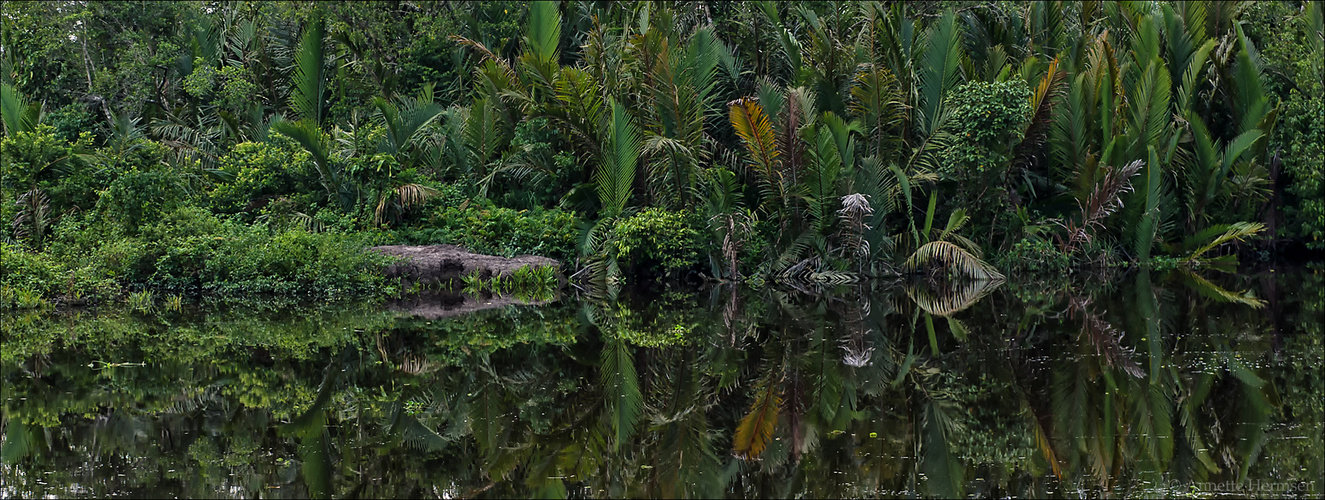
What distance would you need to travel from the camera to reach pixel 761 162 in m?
15.7

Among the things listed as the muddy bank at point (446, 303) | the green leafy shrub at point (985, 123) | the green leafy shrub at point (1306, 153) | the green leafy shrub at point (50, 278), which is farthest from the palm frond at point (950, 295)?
the green leafy shrub at point (50, 278)

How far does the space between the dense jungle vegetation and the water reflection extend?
4307 mm

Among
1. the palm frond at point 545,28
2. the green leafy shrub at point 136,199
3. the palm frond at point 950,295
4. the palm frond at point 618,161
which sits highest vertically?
the palm frond at point 545,28

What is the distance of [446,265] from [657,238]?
308 cm

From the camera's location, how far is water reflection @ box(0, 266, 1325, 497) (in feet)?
17.0

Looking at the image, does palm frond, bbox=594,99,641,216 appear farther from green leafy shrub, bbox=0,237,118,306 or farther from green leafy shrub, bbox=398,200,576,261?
green leafy shrub, bbox=0,237,118,306

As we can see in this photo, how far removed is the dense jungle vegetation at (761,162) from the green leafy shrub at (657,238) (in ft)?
0.19

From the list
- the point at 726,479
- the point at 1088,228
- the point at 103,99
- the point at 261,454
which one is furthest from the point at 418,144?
the point at 726,479

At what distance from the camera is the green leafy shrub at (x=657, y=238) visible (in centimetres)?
1590

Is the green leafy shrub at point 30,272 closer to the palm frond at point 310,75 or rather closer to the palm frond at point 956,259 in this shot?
the palm frond at point 310,75

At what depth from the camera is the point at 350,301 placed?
564 inches

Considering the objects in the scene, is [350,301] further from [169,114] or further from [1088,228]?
[1088,228]

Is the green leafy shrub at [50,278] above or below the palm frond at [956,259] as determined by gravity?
below

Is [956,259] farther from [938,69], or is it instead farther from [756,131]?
[756,131]
